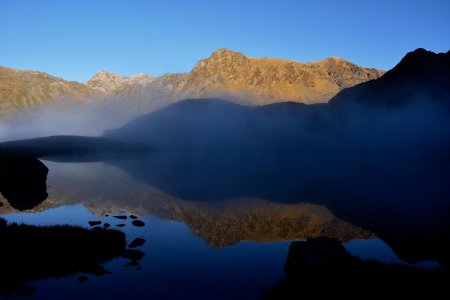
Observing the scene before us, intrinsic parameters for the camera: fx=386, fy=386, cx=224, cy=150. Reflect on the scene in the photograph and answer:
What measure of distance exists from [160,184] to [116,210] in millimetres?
32607

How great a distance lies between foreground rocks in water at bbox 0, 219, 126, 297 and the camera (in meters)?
26.1

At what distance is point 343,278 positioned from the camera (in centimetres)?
2438

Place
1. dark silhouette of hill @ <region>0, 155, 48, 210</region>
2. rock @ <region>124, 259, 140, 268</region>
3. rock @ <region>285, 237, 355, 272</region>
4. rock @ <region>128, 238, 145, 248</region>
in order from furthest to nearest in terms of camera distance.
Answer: dark silhouette of hill @ <region>0, 155, 48, 210</region> → rock @ <region>128, 238, 145, 248</region> → rock @ <region>124, 259, 140, 268</region> → rock @ <region>285, 237, 355, 272</region>

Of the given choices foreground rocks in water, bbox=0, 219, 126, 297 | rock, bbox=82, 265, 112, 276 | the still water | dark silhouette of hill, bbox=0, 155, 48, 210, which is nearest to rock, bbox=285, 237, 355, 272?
the still water

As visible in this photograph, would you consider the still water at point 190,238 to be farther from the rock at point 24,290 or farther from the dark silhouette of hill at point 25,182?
the dark silhouette of hill at point 25,182

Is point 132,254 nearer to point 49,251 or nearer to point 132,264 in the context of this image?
point 132,264

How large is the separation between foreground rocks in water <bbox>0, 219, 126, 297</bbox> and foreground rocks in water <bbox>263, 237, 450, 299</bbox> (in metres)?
14.3

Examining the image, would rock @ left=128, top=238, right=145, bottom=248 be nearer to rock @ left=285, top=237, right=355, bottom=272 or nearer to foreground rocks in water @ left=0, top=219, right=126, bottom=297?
foreground rocks in water @ left=0, top=219, right=126, bottom=297

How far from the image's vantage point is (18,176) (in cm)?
6606

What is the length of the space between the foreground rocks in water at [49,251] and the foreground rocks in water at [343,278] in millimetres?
14306

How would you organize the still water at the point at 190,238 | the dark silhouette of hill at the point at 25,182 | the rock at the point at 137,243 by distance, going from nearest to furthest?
the still water at the point at 190,238
the rock at the point at 137,243
the dark silhouette of hill at the point at 25,182

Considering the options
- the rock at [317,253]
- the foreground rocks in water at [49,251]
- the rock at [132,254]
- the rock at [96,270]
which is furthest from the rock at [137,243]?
the rock at [317,253]

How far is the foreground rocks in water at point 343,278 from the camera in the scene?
22.6 metres

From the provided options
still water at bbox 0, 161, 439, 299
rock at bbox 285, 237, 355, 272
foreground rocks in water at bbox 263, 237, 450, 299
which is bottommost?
still water at bbox 0, 161, 439, 299
